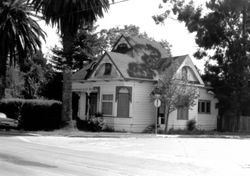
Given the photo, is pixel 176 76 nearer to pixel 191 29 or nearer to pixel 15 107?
pixel 191 29

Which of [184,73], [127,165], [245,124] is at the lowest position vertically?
[127,165]

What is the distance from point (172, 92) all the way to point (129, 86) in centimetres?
358

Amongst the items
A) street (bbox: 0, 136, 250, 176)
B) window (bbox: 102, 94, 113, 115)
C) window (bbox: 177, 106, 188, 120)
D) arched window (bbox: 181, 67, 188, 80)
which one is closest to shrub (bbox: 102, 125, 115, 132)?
window (bbox: 102, 94, 113, 115)

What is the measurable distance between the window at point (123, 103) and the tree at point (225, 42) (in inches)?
445

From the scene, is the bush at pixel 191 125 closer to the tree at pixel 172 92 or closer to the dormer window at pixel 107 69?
the tree at pixel 172 92

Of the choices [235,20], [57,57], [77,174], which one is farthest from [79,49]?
[77,174]

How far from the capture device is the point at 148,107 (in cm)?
3541

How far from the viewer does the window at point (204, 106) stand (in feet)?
133

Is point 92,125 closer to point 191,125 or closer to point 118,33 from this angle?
point 191,125

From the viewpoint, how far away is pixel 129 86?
3375 cm

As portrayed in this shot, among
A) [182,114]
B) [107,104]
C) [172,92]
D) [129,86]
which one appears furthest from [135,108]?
[182,114]

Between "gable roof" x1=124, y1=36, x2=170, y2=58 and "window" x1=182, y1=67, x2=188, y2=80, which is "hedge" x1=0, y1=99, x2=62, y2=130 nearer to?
"gable roof" x1=124, y1=36, x2=170, y2=58

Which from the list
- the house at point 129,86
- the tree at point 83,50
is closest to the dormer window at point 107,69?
the house at point 129,86

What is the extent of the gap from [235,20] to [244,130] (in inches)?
448
